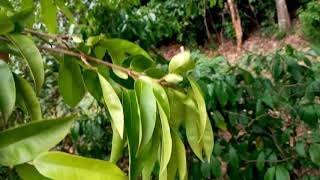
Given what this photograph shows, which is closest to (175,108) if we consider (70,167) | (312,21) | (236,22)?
(70,167)

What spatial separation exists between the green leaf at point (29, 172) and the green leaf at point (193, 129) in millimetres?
176

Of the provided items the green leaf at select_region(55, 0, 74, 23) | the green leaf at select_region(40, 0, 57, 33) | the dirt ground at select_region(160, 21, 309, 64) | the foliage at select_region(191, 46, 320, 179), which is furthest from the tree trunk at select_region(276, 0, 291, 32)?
the green leaf at select_region(40, 0, 57, 33)

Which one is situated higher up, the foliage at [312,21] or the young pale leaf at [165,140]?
the young pale leaf at [165,140]

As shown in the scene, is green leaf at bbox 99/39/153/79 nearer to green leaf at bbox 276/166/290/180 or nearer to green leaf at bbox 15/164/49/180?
green leaf at bbox 15/164/49/180

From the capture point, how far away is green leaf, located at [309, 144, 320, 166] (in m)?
1.59

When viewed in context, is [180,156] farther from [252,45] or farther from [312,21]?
[252,45]

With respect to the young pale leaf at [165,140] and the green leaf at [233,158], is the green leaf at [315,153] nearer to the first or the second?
the green leaf at [233,158]

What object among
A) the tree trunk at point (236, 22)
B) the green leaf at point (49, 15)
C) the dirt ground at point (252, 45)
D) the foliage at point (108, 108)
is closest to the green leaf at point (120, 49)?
Result: the foliage at point (108, 108)

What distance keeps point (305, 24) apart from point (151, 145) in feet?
21.0

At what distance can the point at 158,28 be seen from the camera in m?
2.44

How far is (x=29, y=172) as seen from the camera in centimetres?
44

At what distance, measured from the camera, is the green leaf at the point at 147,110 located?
483 mm

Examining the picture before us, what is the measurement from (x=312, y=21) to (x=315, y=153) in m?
5.13

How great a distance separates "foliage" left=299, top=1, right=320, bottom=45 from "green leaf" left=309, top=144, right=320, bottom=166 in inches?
194
